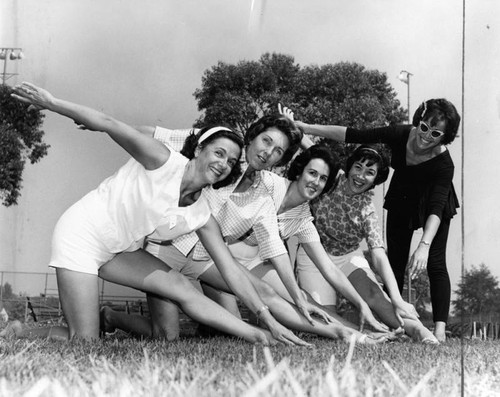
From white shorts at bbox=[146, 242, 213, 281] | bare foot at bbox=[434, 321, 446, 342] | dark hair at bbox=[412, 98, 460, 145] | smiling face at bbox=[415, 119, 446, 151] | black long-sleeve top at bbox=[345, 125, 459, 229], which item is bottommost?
bare foot at bbox=[434, 321, 446, 342]

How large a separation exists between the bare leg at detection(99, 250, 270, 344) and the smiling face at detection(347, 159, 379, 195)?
164 cm

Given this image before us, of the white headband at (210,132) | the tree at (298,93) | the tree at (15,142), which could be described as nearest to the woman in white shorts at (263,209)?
the white headband at (210,132)

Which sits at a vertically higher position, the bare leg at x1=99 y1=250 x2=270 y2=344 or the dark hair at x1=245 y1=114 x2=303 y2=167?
the dark hair at x1=245 y1=114 x2=303 y2=167

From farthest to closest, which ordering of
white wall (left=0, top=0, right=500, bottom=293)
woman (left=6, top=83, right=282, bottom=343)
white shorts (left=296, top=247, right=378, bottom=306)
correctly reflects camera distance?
white wall (left=0, top=0, right=500, bottom=293) → white shorts (left=296, top=247, right=378, bottom=306) → woman (left=6, top=83, right=282, bottom=343)

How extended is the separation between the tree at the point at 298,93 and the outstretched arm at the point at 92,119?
12.9 feet

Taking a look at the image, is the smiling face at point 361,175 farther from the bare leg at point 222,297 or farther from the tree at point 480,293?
the bare leg at point 222,297

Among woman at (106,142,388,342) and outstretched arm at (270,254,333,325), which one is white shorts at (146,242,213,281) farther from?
outstretched arm at (270,254,333,325)

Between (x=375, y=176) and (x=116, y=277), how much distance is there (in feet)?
7.09

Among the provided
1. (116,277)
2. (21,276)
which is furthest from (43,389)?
(21,276)

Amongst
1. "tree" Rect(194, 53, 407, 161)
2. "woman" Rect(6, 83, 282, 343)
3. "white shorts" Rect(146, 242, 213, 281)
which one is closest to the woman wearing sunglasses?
"white shorts" Rect(146, 242, 213, 281)

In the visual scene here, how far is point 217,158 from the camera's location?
4.16m

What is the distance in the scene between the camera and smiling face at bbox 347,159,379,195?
215 inches

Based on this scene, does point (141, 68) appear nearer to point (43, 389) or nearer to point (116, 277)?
point (116, 277)

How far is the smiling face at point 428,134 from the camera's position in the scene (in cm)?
533
